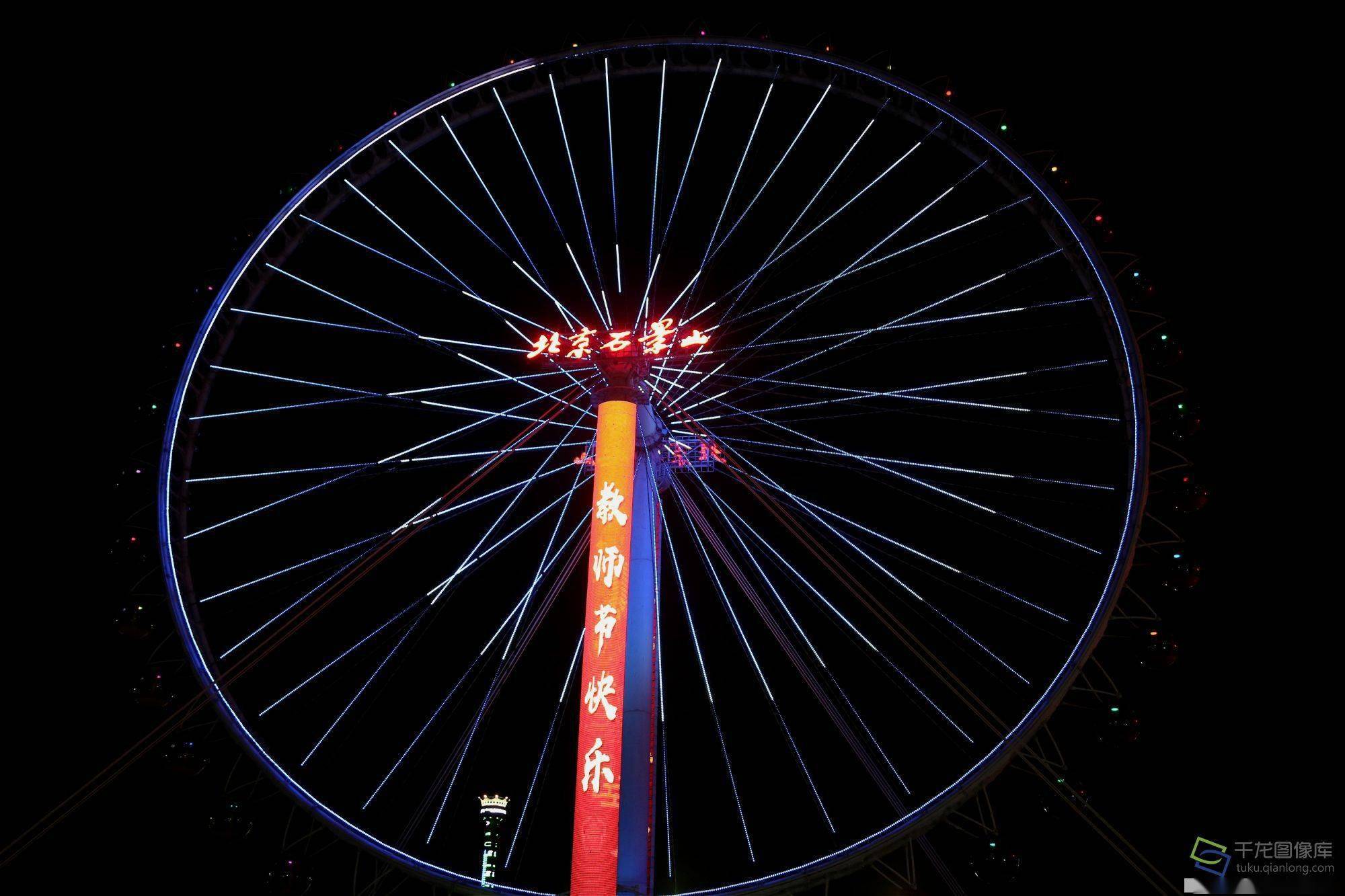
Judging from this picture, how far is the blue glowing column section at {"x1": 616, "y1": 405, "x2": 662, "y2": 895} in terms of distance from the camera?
15.9 meters

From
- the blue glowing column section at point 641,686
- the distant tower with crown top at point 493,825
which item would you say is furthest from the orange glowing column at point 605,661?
the distant tower with crown top at point 493,825

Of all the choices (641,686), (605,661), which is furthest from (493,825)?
(605,661)

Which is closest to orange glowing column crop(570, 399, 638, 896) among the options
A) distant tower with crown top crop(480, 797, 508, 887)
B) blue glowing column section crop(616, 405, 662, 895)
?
blue glowing column section crop(616, 405, 662, 895)

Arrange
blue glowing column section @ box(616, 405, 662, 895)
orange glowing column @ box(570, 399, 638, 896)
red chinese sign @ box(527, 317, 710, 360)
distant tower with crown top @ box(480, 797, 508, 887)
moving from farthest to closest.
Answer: distant tower with crown top @ box(480, 797, 508, 887) → red chinese sign @ box(527, 317, 710, 360) → blue glowing column section @ box(616, 405, 662, 895) → orange glowing column @ box(570, 399, 638, 896)

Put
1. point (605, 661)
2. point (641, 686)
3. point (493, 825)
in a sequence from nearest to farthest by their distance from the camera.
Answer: point (605, 661), point (641, 686), point (493, 825)

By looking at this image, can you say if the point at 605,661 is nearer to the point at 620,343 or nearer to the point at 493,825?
the point at 620,343

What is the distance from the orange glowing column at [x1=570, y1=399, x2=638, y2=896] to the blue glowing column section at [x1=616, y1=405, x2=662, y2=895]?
0.45m

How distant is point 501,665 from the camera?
54.4 feet

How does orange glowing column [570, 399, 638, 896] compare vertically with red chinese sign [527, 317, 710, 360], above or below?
below

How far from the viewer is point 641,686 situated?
54.4ft

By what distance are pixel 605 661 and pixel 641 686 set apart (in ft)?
5.53

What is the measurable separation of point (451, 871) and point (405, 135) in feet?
36.9

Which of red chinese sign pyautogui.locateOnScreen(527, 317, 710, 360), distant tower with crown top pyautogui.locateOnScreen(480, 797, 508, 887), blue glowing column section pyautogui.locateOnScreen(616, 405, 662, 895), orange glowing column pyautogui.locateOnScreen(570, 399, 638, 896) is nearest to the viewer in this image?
orange glowing column pyautogui.locateOnScreen(570, 399, 638, 896)

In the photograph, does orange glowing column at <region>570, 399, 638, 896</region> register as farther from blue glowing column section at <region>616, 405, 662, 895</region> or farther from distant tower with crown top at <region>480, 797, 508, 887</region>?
distant tower with crown top at <region>480, 797, 508, 887</region>
